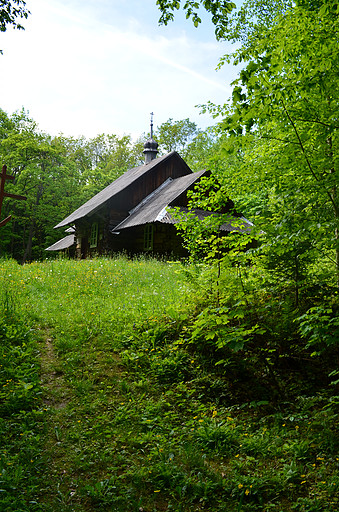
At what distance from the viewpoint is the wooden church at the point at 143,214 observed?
55.6 feet

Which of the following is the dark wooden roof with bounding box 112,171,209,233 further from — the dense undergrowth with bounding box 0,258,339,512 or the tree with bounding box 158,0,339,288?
the tree with bounding box 158,0,339,288

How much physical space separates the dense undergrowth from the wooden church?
29.8 feet

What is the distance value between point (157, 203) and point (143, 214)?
0.87 m

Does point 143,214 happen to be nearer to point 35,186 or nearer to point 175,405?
point 175,405

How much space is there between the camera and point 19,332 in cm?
669

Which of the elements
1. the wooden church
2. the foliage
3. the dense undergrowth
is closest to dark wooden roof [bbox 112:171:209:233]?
the wooden church

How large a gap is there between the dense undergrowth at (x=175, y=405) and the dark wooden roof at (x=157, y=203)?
8740mm

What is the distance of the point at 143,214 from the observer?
1783cm

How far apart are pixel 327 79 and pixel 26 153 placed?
1188 inches

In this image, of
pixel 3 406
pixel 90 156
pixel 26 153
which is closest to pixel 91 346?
pixel 3 406

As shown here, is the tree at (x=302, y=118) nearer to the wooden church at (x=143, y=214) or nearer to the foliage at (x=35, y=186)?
the wooden church at (x=143, y=214)

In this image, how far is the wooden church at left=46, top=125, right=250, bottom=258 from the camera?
55.6 feet

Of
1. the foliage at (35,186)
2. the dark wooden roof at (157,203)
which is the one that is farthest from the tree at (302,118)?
the foliage at (35,186)

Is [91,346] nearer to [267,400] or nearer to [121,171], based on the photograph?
[267,400]
